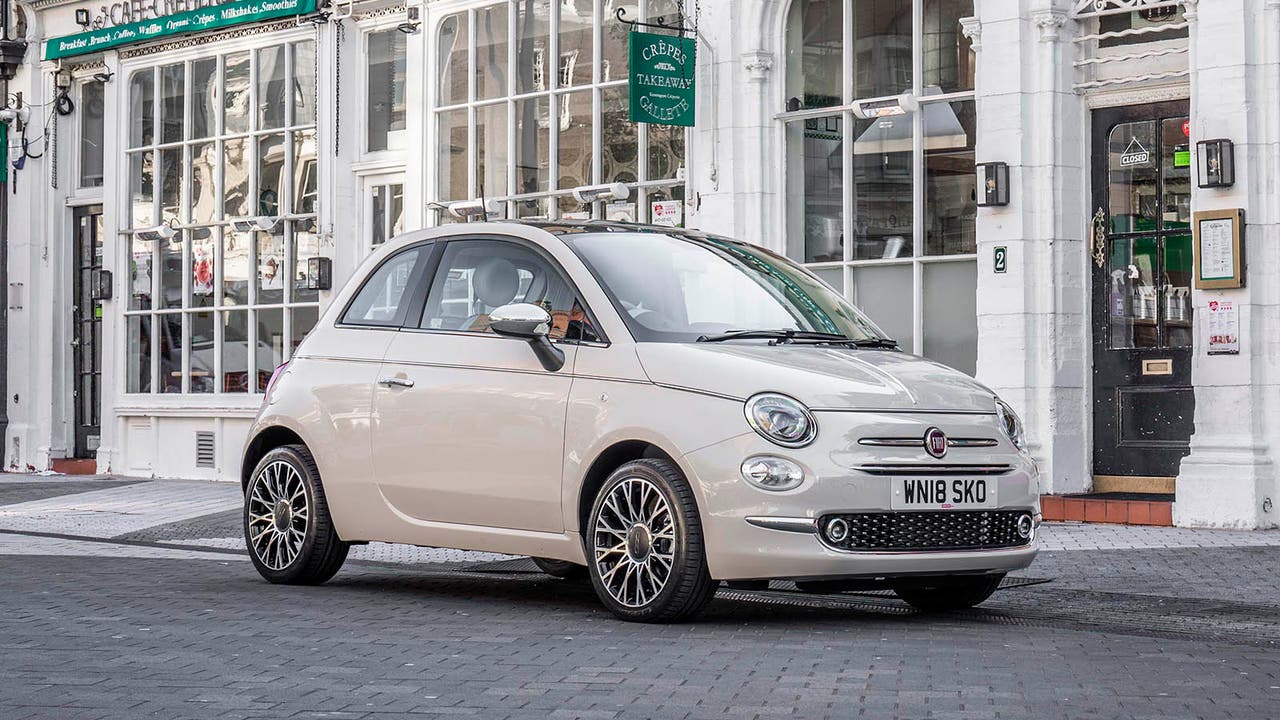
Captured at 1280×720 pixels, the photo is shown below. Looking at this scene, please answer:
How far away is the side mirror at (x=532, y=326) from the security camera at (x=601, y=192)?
8.94 meters

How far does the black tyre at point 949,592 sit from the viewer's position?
8.17 meters

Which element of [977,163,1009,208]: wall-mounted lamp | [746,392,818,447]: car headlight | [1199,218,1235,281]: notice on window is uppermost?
[977,163,1009,208]: wall-mounted lamp

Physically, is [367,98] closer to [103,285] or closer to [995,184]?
[103,285]

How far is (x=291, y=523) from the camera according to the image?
962cm

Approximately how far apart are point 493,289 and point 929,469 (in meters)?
2.39

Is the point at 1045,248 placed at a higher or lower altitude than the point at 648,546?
higher

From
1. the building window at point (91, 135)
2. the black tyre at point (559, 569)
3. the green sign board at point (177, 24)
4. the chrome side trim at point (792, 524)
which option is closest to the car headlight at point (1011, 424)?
the chrome side trim at point (792, 524)

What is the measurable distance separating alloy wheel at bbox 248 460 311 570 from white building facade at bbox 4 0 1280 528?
641cm

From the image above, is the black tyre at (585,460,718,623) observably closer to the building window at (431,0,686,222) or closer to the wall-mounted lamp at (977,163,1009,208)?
the wall-mounted lamp at (977,163,1009,208)

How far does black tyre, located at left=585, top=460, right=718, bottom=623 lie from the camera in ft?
25.0

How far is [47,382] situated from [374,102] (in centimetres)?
610

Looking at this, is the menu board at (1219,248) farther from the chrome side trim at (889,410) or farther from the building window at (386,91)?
the building window at (386,91)

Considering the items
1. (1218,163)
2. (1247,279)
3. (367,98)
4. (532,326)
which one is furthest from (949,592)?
(367,98)

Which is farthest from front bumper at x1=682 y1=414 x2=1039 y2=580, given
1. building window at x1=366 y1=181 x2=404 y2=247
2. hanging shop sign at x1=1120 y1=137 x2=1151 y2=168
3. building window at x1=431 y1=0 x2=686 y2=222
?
building window at x1=366 y1=181 x2=404 y2=247
